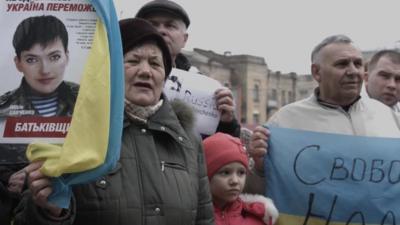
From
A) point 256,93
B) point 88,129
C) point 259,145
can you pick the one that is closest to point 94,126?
point 88,129

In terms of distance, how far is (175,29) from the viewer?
3508 millimetres

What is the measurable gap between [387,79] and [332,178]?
3.66 feet

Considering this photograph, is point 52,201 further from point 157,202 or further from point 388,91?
point 388,91

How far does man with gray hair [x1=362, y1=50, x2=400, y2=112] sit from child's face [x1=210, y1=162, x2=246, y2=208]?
1.34 meters

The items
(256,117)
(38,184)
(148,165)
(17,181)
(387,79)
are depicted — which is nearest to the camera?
(38,184)

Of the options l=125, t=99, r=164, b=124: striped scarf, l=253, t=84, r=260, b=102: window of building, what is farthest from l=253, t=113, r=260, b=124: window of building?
l=125, t=99, r=164, b=124: striped scarf

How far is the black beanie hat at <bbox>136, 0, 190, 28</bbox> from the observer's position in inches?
137

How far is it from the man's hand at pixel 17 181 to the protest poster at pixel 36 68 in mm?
84

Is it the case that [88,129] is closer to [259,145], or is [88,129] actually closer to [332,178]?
[259,145]

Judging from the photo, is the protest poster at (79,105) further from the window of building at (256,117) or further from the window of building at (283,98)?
the window of building at (283,98)

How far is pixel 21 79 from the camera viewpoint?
196 centimetres

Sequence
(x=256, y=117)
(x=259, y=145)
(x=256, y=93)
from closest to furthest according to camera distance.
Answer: (x=259, y=145), (x=256, y=117), (x=256, y=93)

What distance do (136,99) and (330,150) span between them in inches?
59.1

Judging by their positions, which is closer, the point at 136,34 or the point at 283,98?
the point at 136,34
